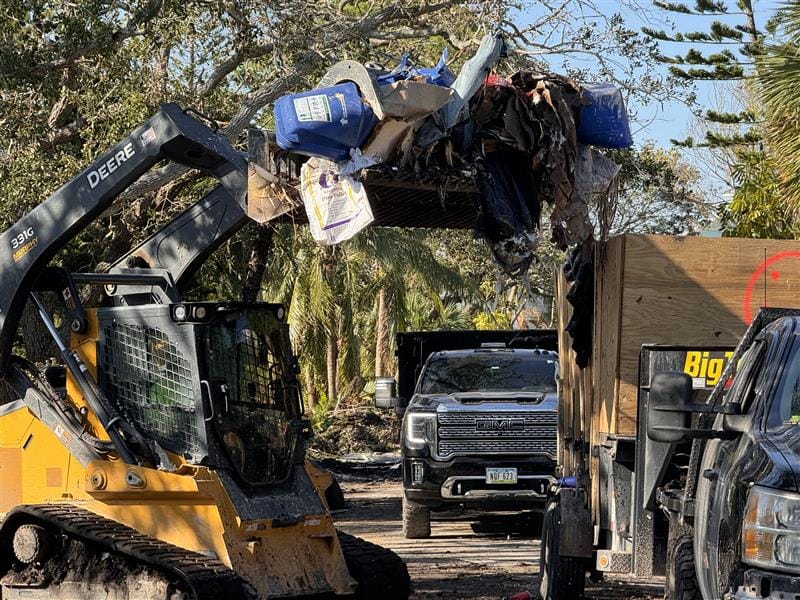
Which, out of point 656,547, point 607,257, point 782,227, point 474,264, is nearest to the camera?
point 656,547

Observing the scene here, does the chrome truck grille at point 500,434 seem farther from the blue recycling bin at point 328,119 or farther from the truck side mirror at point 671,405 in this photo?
the truck side mirror at point 671,405

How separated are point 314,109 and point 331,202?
601mm

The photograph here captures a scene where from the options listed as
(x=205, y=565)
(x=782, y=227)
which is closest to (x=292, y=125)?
(x=205, y=565)

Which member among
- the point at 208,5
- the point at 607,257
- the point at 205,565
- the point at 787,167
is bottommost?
the point at 205,565

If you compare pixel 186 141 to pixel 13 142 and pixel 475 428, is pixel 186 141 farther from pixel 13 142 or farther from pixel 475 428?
pixel 13 142

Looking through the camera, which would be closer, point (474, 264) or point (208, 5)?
point (208, 5)

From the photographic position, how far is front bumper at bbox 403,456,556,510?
14492 millimetres

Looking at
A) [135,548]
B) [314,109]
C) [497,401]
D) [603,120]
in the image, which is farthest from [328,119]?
[497,401]

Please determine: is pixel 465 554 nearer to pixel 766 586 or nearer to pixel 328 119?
pixel 328 119

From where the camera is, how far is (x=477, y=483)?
1456 centimetres

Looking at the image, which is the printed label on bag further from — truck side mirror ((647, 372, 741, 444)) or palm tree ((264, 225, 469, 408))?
palm tree ((264, 225, 469, 408))

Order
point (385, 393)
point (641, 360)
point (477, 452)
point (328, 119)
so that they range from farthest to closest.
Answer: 1. point (385, 393)
2. point (477, 452)
3. point (328, 119)
4. point (641, 360)

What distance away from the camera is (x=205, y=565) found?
8.47m

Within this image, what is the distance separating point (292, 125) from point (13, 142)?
33.4ft
